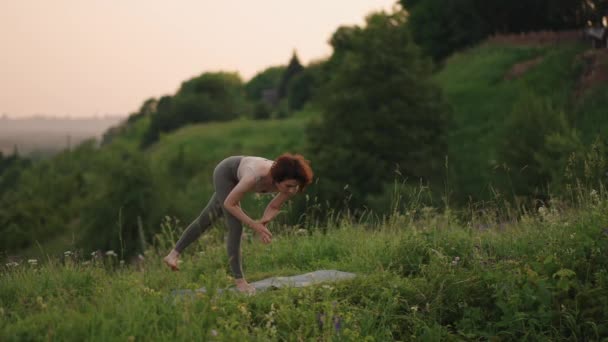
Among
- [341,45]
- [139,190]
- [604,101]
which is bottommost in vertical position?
[139,190]

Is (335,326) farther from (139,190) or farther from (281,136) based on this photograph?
(281,136)

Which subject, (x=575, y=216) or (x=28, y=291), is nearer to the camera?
(x=28, y=291)

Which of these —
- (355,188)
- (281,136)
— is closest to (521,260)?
(355,188)

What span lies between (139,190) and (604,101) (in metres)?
27.3

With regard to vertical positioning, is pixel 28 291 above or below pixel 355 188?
above

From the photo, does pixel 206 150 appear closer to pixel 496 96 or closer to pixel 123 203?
pixel 123 203

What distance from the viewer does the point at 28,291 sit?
19.4 feet

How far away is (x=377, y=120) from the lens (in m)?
33.2

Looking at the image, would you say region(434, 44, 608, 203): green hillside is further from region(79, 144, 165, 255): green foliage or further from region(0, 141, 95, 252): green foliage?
region(0, 141, 95, 252): green foliage

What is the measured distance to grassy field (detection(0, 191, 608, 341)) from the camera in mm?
4730

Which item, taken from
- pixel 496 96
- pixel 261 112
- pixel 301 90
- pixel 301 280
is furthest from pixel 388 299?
pixel 301 90

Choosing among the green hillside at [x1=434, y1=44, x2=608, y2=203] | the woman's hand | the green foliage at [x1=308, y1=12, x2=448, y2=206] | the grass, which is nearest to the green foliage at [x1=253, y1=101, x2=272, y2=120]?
the green hillside at [x1=434, y1=44, x2=608, y2=203]

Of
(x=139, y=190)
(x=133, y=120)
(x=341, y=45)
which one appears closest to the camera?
(x=139, y=190)

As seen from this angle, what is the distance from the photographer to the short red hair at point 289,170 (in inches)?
247
